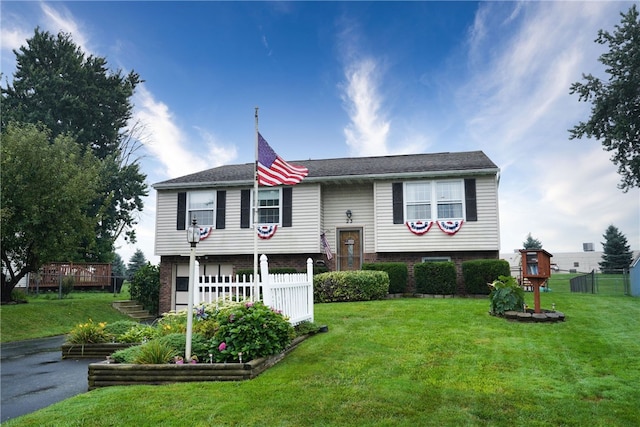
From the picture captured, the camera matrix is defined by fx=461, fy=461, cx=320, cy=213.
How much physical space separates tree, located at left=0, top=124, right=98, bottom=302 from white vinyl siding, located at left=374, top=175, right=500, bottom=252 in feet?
37.9

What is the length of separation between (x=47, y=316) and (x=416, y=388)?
15089mm

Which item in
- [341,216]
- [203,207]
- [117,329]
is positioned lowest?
[117,329]

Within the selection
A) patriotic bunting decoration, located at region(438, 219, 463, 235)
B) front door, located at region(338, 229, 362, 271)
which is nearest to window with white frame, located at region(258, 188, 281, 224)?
front door, located at region(338, 229, 362, 271)

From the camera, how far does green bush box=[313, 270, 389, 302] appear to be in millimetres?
14516

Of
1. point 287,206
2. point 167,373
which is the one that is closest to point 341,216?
point 287,206

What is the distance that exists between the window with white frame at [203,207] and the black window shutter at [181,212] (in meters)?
0.22

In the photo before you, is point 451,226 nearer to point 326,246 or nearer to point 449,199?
point 449,199

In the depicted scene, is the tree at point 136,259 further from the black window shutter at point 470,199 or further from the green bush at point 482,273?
the green bush at point 482,273

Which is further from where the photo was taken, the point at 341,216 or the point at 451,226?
the point at 341,216

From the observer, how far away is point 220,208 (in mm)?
19156

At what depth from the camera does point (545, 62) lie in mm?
15492

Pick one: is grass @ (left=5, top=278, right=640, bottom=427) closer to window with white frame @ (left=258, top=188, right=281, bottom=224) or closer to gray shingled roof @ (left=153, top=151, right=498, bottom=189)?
gray shingled roof @ (left=153, top=151, right=498, bottom=189)

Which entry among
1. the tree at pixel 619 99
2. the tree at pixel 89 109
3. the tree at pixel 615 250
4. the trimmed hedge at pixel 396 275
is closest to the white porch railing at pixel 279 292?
the trimmed hedge at pixel 396 275

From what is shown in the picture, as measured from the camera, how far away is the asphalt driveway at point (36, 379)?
5.91 metres
